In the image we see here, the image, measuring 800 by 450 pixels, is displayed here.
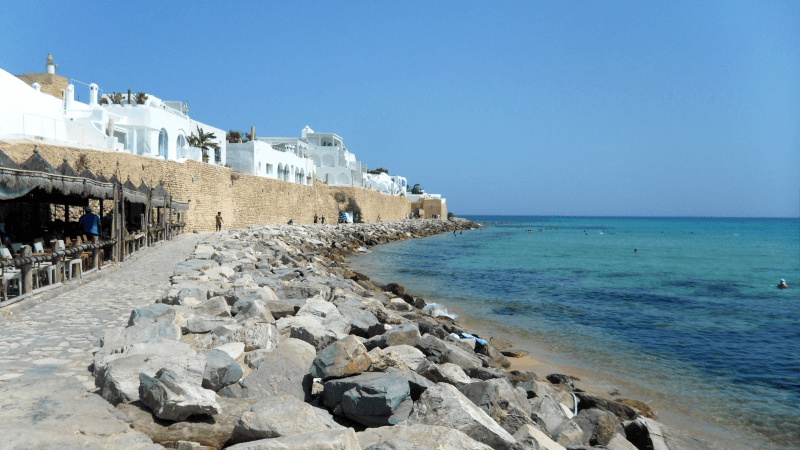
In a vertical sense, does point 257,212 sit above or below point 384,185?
below

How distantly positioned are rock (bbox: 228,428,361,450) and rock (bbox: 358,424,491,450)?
287 millimetres

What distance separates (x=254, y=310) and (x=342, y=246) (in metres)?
22.2

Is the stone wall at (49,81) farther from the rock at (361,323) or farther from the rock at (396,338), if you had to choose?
the rock at (396,338)

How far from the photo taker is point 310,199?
4075cm

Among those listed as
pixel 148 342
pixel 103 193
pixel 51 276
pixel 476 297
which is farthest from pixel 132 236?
pixel 476 297

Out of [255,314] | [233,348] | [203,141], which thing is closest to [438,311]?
[255,314]

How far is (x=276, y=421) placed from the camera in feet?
9.45

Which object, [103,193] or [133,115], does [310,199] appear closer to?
[133,115]

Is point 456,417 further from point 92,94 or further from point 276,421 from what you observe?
point 92,94

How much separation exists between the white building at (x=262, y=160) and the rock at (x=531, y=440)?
35462mm

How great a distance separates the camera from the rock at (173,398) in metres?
3.04

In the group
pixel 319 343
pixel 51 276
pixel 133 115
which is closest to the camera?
pixel 319 343

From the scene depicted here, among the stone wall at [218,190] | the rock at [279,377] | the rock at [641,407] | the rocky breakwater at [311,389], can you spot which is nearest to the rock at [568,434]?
the rocky breakwater at [311,389]

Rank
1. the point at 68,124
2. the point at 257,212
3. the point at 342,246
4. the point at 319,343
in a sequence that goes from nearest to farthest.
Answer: the point at 319,343 → the point at 68,124 → the point at 342,246 → the point at 257,212
